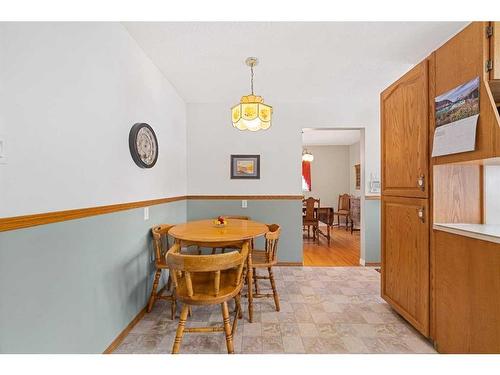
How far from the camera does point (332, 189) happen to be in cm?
753

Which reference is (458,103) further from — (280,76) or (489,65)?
(280,76)

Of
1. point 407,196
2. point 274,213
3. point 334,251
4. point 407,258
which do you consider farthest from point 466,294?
point 334,251

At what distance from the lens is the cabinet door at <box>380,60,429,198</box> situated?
68.7 inches

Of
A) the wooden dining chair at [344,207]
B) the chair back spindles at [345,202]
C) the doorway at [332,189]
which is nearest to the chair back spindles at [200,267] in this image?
the doorway at [332,189]

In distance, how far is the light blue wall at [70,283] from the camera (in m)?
1.04

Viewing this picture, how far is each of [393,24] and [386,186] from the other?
1.33 meters

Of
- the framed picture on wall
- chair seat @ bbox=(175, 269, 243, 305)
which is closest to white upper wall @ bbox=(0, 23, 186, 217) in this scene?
chair seat @ bbox=(175, 269, 243, 305)

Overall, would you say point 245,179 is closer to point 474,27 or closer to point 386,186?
point 386,186

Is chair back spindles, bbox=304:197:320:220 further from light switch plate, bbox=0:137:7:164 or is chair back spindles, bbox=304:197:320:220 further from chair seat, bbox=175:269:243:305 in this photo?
light switch plate, bbox=0:137:7:164

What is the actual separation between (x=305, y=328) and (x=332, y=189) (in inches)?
239

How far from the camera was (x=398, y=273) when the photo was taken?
6.69 feet

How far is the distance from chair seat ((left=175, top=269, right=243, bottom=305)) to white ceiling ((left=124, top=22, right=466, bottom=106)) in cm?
195

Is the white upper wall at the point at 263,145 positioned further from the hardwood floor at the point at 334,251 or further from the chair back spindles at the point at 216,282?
the chair back spindles at the point at 216,282

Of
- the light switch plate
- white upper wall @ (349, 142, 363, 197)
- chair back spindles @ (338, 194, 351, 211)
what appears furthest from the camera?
white upper wall @ (349, 142, 363, 197)
